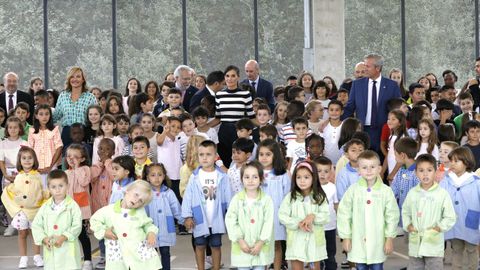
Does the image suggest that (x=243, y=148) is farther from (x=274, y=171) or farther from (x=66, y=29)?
(x=66, y=29)

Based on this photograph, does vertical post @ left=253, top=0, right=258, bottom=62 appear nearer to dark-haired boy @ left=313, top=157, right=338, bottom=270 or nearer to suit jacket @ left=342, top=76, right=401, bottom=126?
suit jacket @ left=342, top=76, right=401, bottom=126

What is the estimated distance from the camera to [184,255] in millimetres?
11906

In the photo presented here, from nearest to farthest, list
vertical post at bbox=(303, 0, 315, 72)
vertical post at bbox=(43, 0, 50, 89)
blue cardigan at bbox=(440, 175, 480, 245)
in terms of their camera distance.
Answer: blue cardigan at bbox=(440, 175, 480, 245)
vertical post at bbox=(303, 0, 315, 72)
vertical post at bbox=(43, 0, 50, 89)

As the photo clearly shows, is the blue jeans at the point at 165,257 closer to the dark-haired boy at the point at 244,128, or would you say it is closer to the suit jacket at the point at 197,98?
the dark-haired boy at the point at 244,128

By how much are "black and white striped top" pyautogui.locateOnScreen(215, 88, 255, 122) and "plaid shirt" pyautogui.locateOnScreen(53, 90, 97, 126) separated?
1545 millimetres

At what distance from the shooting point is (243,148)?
35.6ft

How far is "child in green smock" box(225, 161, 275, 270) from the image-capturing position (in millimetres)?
9609

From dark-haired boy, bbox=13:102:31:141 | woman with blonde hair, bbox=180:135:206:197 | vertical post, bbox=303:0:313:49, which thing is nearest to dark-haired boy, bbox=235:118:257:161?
woman with blonde hair, bbox=180:135:206:197

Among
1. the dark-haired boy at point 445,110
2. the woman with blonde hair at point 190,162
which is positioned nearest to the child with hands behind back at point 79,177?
the woman with blonde hair at point 190,162

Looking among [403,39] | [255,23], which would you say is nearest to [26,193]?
[255,23]

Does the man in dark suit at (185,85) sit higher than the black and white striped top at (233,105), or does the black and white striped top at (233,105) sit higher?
the man in dark suit at (185,85)

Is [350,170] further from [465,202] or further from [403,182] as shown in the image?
[465,202]

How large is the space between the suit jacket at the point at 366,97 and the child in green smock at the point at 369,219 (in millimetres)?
3794

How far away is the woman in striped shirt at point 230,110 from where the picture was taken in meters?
13.5
